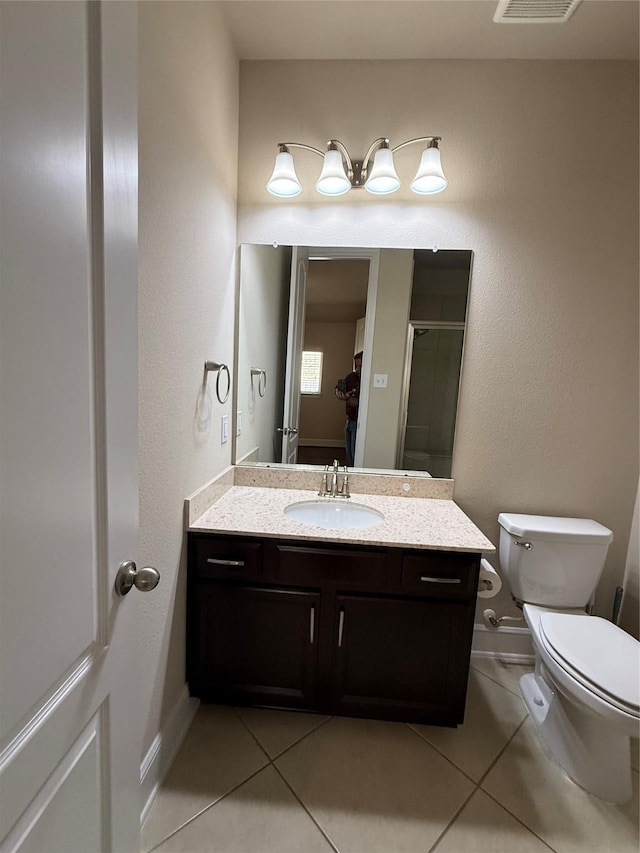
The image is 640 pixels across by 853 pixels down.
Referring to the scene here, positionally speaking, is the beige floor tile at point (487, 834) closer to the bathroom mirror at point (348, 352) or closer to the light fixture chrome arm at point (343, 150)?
the bathroom mirror at point (348, 352)

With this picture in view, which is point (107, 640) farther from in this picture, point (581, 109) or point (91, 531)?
point (581, 109)

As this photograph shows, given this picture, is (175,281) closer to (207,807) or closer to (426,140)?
(426,140)

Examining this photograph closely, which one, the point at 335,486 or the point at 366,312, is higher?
the point at 366,312

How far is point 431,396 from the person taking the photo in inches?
75.5

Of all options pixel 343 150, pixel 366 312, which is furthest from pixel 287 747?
pixel 343 150

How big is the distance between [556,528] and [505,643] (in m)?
0.70

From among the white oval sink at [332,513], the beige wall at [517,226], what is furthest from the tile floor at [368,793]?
the beige wall at [517,226]

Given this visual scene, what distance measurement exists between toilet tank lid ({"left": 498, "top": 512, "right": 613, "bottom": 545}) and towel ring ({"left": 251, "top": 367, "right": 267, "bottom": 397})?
4.20 feet

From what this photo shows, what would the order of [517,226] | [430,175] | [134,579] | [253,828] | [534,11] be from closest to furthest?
[134,579], [253,828], [534,11], [430,175], [517,226]

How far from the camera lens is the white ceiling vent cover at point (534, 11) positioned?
140cm

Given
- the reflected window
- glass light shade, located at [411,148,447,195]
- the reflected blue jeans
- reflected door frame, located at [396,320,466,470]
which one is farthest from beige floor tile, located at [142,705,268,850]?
glass light shade, located at [411,148,447,195]

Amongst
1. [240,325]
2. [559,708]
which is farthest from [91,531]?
[559,708]

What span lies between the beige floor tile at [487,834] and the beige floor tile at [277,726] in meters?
0.55

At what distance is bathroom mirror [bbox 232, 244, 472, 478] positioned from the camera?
1869 mm
